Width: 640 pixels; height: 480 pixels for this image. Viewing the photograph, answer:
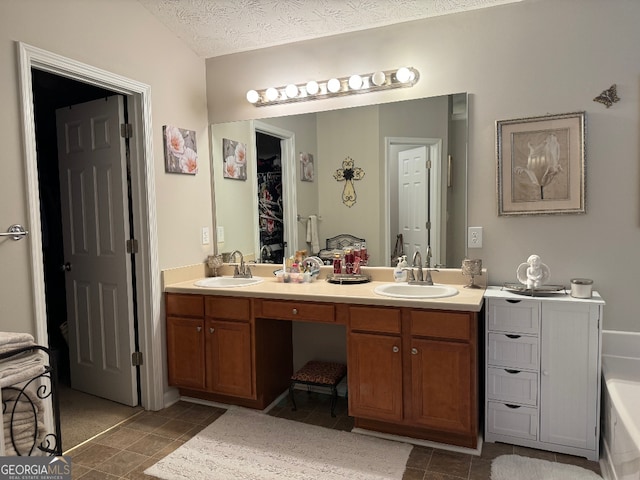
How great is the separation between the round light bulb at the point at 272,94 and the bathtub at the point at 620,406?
2.44 meters

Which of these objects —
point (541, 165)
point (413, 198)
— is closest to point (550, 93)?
point (541, 165)

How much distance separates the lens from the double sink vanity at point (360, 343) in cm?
219

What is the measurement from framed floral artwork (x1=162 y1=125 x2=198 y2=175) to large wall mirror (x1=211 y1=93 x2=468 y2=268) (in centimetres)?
20

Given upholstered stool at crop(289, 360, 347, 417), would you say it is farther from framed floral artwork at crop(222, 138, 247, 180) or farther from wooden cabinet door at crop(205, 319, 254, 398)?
framed floral artwork at crop(222, 138, 247, 180)

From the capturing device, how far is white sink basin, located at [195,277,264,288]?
9.53 ft

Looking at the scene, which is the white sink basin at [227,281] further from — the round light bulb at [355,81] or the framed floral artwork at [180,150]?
the round light bulb at [355,81]

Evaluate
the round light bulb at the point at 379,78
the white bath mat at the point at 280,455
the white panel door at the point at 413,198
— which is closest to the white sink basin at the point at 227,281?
the white bath mat at the point at 280,455

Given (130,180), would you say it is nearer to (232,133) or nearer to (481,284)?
(232,133)

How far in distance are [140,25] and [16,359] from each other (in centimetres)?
206

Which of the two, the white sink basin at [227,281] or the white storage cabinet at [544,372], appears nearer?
the white storage cabinet at [544,372]

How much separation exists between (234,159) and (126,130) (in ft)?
2.51

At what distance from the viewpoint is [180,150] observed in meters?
2.95

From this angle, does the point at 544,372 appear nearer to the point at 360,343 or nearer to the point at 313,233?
the point at 360,343

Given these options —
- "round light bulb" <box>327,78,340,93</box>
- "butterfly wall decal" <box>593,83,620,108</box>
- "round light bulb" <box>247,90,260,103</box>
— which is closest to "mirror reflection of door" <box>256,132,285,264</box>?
"round light bulb" <box>247,90,260,103</box>
